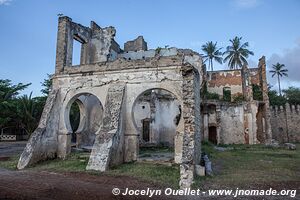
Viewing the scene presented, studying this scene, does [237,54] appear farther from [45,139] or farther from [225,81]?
[45,139]

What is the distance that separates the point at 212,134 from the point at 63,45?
18.8 metres

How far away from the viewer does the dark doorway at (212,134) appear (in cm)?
2605

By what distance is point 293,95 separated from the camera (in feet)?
138

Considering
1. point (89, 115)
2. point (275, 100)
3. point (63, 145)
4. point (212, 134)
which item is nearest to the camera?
point (63, 145)

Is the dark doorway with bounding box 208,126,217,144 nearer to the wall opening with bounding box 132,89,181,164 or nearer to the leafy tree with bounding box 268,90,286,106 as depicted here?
the wall opening with bounding box 132,89,181,164

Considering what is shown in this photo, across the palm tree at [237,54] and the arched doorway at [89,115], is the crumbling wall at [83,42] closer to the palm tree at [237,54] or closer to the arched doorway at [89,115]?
the arched doorway at [89,115]

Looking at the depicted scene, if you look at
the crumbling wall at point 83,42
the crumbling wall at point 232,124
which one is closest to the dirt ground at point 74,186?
the crumbling wall at point 83,42

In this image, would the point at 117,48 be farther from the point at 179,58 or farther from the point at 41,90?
the point at 179,58

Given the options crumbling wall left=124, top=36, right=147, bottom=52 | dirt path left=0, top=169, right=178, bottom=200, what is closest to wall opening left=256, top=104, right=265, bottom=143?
crumbling wall left=124, top=36, right=147, bottom=52

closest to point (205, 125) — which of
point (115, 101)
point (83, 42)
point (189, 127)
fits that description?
point (83, 42)

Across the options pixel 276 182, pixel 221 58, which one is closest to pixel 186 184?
pixel 276 182

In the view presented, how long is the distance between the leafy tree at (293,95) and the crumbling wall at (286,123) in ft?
29.0

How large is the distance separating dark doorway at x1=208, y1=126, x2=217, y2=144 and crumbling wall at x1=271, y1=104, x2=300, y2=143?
11.8 m

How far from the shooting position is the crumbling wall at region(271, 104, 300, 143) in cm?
3155
